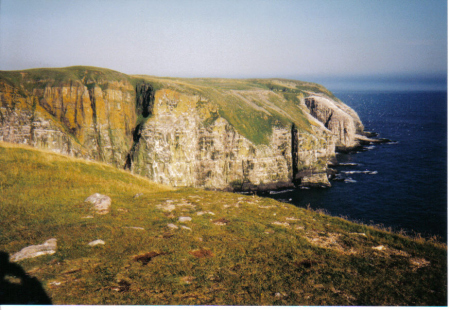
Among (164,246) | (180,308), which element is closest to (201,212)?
(164,246)

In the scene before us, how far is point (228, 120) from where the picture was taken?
7500 cm

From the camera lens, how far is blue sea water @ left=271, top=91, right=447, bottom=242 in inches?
1836

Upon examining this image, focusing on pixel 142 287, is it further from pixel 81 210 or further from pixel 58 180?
pixel 58 180

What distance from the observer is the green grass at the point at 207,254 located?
703 centimetres

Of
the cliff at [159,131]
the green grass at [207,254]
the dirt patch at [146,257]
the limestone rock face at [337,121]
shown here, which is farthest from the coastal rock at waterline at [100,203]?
the limestone rock face at [337,121]

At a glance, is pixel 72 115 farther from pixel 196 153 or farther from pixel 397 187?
pixel 397 187

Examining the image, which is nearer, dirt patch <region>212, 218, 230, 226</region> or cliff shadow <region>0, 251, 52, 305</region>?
cliff shadow <region>0, 251, 52, 305</region>

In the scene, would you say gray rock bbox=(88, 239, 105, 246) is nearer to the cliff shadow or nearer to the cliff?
the cliff shadow

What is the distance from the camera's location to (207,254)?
891 cm

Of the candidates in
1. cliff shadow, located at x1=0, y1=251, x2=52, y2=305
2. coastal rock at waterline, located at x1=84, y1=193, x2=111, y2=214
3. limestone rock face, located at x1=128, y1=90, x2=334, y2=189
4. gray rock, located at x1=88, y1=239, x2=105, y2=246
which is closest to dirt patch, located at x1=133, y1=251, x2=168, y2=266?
gray rock, located at x1=88, y1=239, x2=105, y2=246

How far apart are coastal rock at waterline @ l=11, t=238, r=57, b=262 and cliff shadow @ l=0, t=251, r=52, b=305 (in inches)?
31.6

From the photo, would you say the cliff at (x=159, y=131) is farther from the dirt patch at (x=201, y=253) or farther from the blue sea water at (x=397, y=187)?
the dirt patch at (x=201, y=253)

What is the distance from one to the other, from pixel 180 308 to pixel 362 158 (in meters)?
97.7

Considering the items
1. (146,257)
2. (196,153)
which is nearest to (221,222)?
(146,257)
